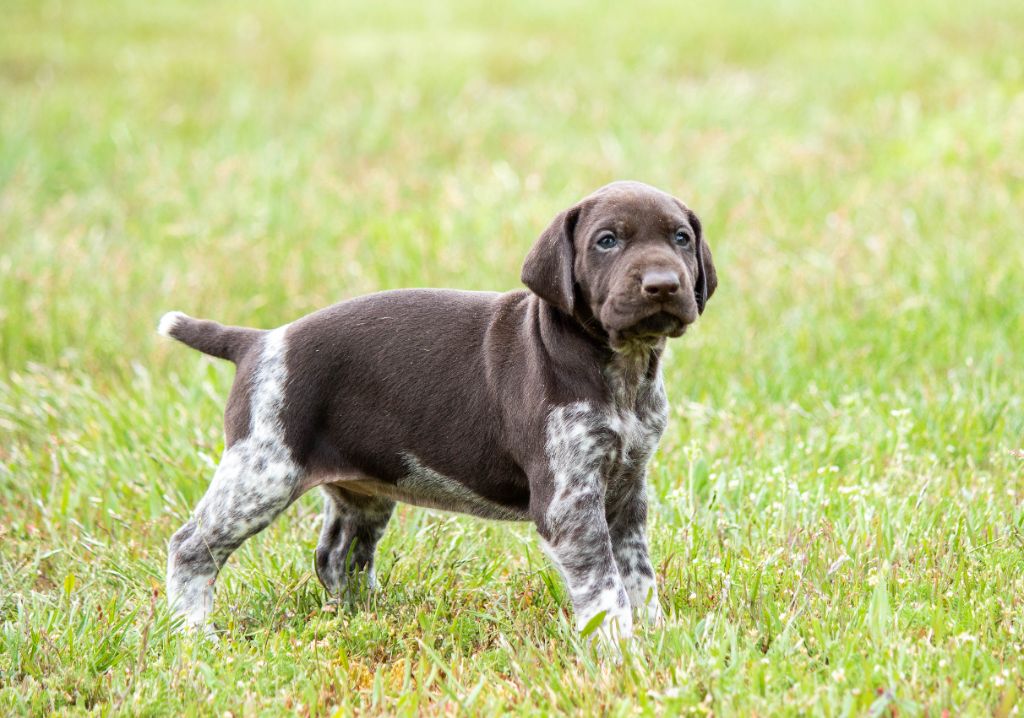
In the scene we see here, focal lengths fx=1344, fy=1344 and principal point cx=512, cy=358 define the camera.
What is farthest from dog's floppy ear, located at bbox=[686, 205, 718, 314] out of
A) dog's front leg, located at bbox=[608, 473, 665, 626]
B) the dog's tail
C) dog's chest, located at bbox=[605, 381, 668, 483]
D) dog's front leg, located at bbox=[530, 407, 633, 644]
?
the dog's tail

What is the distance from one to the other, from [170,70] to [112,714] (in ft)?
35.2

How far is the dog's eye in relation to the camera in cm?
427

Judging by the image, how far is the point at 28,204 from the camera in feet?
33.6

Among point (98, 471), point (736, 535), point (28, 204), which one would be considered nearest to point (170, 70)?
point (28, 204)

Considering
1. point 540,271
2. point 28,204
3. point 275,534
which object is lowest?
point 275,534

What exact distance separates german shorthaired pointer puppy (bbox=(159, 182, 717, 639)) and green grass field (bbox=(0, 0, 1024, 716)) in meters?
0.31

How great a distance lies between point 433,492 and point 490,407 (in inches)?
15.7

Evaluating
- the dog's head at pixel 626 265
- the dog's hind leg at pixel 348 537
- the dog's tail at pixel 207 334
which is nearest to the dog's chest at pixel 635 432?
the dog's head at pixel 626 265

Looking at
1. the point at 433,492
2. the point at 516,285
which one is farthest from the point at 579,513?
the point at 516,285

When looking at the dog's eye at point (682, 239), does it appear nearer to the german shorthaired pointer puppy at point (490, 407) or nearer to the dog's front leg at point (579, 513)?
the german shorthaired pointer puppy at point (490, 407)

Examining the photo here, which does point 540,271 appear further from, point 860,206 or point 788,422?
point 860,206

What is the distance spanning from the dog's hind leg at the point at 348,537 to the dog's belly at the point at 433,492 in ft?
0.94

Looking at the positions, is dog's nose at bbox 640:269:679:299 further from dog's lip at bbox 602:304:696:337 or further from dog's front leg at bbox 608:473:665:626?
dog's front leg at bbox 608:473:665:626

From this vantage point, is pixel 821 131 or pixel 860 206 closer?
pixel 860 206
